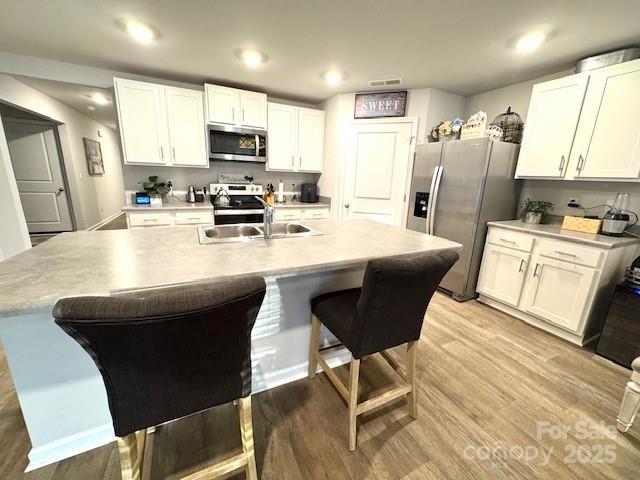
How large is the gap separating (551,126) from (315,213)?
286 cm

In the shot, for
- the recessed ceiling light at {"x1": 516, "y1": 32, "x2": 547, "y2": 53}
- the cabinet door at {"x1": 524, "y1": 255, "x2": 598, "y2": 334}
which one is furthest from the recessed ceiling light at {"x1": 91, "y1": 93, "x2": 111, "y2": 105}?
the cabinet door at {"x1": 524, "y1": 255, "x2": 598, "y2": 334}

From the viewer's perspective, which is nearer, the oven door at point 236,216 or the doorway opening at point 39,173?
the oven door at point 236,216

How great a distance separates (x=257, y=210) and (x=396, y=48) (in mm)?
2366

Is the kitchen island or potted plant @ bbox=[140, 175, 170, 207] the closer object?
the kitchen island

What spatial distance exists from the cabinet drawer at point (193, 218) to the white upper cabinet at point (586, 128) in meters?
3.65

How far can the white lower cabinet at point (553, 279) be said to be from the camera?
209cm

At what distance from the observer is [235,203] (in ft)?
11.9

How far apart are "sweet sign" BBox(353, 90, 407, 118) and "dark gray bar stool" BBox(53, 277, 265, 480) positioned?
3472mm

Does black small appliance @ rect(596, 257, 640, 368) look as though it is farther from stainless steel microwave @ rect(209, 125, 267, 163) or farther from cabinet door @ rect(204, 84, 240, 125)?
cabinet door @ rect(204, 84, 240, 125)

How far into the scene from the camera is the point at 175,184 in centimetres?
361

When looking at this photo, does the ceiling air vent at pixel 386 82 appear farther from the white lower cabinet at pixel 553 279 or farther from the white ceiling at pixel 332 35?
the white lower cabinet at pixel 553 279

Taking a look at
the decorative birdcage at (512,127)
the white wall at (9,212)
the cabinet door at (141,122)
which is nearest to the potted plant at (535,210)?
the decorative birdcage at (512,127)

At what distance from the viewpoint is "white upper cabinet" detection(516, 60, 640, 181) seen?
2018 mm

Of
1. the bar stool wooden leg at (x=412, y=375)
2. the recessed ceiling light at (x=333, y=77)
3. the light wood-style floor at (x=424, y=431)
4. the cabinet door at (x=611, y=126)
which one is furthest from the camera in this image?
the recessed ceiling light at (x=333, y=77)
